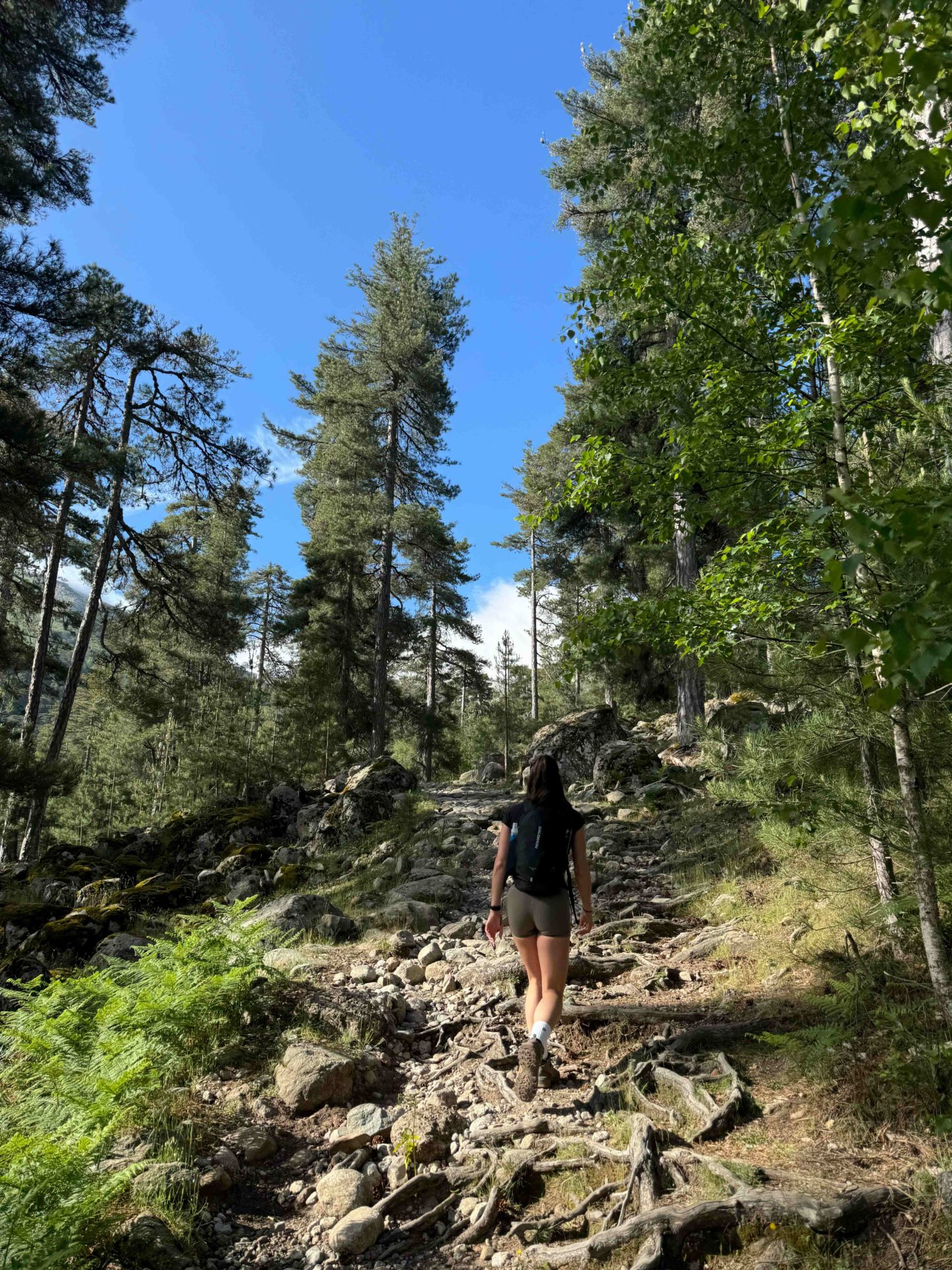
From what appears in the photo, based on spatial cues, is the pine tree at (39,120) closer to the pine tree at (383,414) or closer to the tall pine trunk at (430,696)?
the pine tree at (383,414)

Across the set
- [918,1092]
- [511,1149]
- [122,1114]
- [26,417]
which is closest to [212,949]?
[122,1114]

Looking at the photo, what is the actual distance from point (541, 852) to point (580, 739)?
11.2 meters

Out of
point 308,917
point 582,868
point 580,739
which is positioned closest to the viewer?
point 582,868

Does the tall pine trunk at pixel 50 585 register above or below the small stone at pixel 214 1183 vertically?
above

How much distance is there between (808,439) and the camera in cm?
387

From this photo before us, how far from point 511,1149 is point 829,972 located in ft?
8.16

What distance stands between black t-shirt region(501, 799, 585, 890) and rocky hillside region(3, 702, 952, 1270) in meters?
1.31

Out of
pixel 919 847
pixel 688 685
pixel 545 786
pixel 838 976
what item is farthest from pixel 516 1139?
pixel 688 685

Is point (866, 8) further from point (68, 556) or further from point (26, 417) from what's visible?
point (68, 556)

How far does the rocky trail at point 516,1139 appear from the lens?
2.60m

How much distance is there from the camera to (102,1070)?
3887 millimetres

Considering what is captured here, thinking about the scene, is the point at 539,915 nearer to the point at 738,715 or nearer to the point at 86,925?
the point at 86,925

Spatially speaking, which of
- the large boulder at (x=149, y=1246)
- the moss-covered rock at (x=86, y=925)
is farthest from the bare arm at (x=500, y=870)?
the moss-covered rock at (x=86, y=925)

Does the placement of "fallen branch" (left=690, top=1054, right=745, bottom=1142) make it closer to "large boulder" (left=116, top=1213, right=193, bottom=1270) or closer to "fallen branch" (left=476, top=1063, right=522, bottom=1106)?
"fallen branch" (left=476, top=1063, right=522, bottom=1106)
